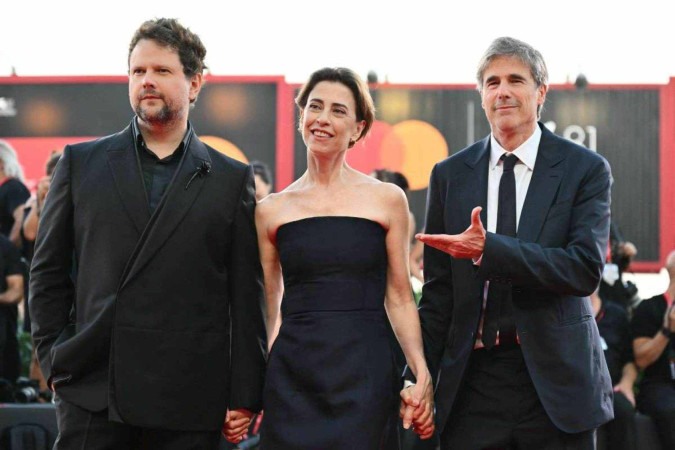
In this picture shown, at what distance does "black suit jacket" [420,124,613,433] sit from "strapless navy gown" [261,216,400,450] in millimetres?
229

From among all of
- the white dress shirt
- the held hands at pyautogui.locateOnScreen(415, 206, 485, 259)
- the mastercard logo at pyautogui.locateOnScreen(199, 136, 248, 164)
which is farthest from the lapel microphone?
the mastercard logo at pyautogui.locateOnScreen(199, 136, 248, 164)

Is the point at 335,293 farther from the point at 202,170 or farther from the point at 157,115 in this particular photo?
the point at 157,115

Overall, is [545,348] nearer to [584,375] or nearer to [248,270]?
[584,375]

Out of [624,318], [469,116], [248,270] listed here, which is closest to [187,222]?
[248,270]

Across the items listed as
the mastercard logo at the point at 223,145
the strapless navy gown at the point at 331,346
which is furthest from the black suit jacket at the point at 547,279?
the mastercard logo at the point at 223,145

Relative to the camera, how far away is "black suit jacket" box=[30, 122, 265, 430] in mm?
3520

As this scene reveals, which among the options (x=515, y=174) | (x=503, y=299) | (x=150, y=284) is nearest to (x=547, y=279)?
(x=503, y=299)

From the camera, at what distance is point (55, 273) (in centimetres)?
361

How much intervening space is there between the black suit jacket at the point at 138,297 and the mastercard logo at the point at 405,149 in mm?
7651

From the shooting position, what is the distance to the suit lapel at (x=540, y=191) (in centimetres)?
370

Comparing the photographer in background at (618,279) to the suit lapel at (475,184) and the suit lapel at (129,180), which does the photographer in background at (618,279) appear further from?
the suit lapel at (129,180)

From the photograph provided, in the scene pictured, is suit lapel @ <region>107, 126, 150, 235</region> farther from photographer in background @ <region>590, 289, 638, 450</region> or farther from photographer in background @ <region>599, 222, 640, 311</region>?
photographer in background @ <region>599, 222, 640, 311</region>

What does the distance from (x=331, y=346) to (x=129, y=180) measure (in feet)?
3.01

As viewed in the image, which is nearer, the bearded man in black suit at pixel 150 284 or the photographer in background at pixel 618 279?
the bearded man in black suit at pixel 150 284
